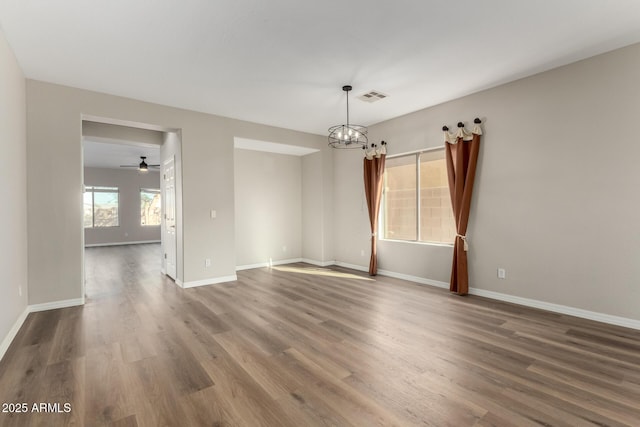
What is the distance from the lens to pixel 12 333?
3016mm

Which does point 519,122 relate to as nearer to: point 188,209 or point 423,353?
point 423,353

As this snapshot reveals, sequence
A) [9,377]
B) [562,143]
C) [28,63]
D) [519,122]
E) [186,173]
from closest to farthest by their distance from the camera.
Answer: [9,377], [28,63], [562,143], [519,122], [186,173]

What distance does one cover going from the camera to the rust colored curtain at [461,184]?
4.42 m

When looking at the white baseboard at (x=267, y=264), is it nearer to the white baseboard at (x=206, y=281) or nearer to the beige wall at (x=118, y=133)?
the white baseboard at (x=206, y=281)

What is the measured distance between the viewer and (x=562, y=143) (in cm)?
367

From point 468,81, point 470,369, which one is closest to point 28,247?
point 470,369

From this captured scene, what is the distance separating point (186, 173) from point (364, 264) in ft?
12.7

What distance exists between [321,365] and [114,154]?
30.6 feet

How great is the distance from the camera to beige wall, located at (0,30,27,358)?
110 inches

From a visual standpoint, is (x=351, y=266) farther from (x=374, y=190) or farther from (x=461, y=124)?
(x=461, y=124)

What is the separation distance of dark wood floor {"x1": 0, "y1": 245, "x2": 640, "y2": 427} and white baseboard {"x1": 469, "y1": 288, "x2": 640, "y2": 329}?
14 cm

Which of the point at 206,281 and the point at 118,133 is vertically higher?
the point at 118,133

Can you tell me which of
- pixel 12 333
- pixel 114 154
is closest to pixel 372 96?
pixel 12 333

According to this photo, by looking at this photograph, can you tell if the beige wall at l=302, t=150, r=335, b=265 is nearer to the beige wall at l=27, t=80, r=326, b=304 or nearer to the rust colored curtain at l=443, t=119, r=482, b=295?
the beige wall at l=27, t=80, r=326, b=304
